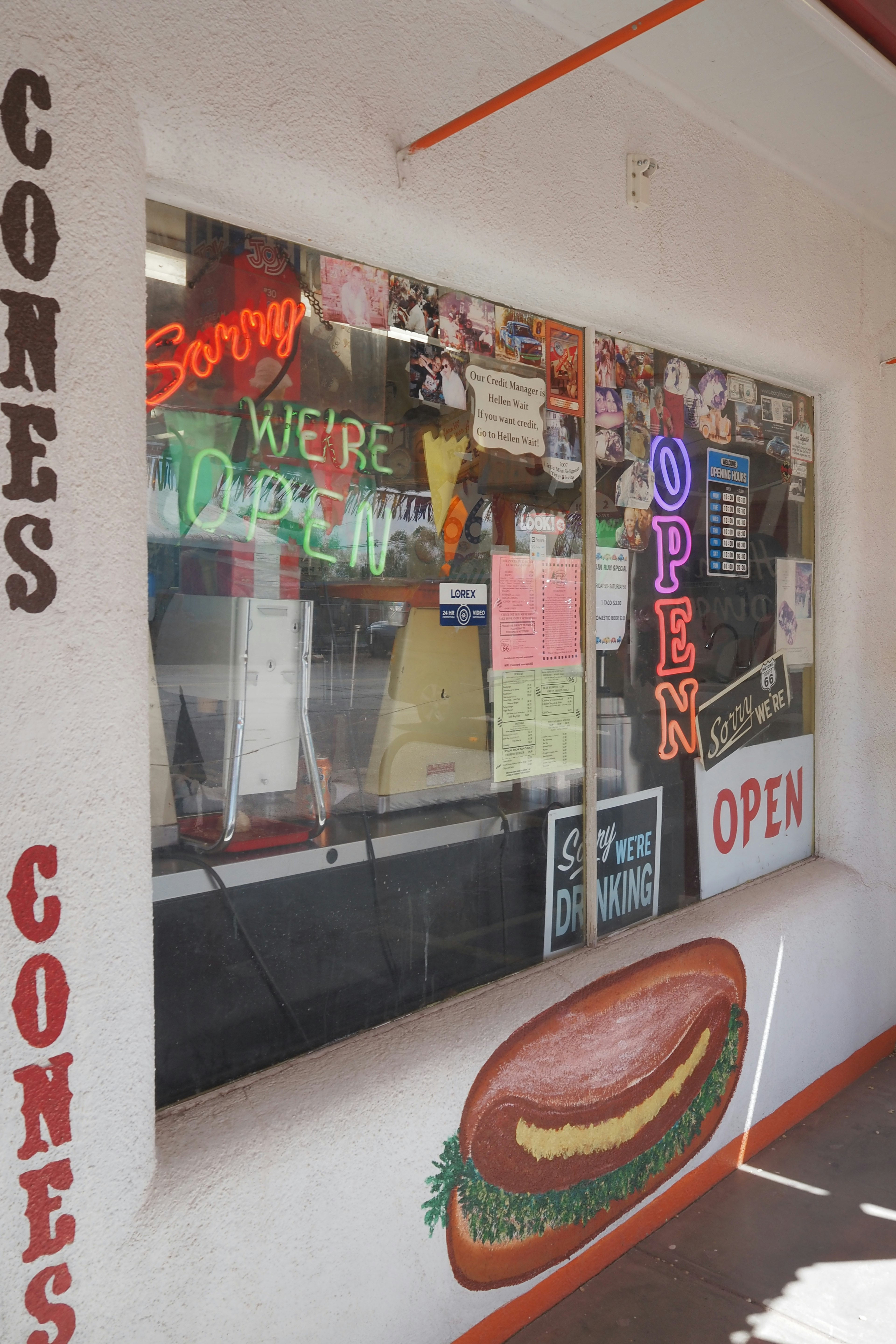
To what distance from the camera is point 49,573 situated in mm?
1513

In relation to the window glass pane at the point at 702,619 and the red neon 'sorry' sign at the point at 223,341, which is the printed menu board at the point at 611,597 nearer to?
the window glass pane at the point at 702,619

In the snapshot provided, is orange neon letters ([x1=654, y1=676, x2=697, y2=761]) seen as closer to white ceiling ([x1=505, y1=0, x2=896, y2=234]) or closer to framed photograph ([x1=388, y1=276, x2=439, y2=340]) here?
framed photograph ([x1=388, y1=276, x2=439, y2=340])

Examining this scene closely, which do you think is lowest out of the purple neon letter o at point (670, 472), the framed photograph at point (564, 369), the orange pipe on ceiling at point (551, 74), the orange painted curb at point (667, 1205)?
the orange painted curb at point (667, 1205)

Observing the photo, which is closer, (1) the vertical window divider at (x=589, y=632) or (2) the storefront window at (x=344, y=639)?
(2) the storefront window at (x=344, y=639)

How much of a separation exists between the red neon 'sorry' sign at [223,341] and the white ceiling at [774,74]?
964 millimetres

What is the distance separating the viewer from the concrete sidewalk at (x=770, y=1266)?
7.67 ft

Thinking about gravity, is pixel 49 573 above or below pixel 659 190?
below

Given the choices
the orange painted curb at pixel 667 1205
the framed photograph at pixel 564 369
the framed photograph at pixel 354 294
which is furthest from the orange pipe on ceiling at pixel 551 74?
the orange painted curb at pixel 667 1205

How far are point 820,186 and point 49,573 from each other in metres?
3.06

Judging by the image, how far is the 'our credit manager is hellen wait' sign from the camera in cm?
243

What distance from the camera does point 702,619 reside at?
316 cm

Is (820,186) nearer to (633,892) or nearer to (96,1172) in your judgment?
(633,892)

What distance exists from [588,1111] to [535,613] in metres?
1.28

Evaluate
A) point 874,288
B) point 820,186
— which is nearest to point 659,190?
point 820,186
